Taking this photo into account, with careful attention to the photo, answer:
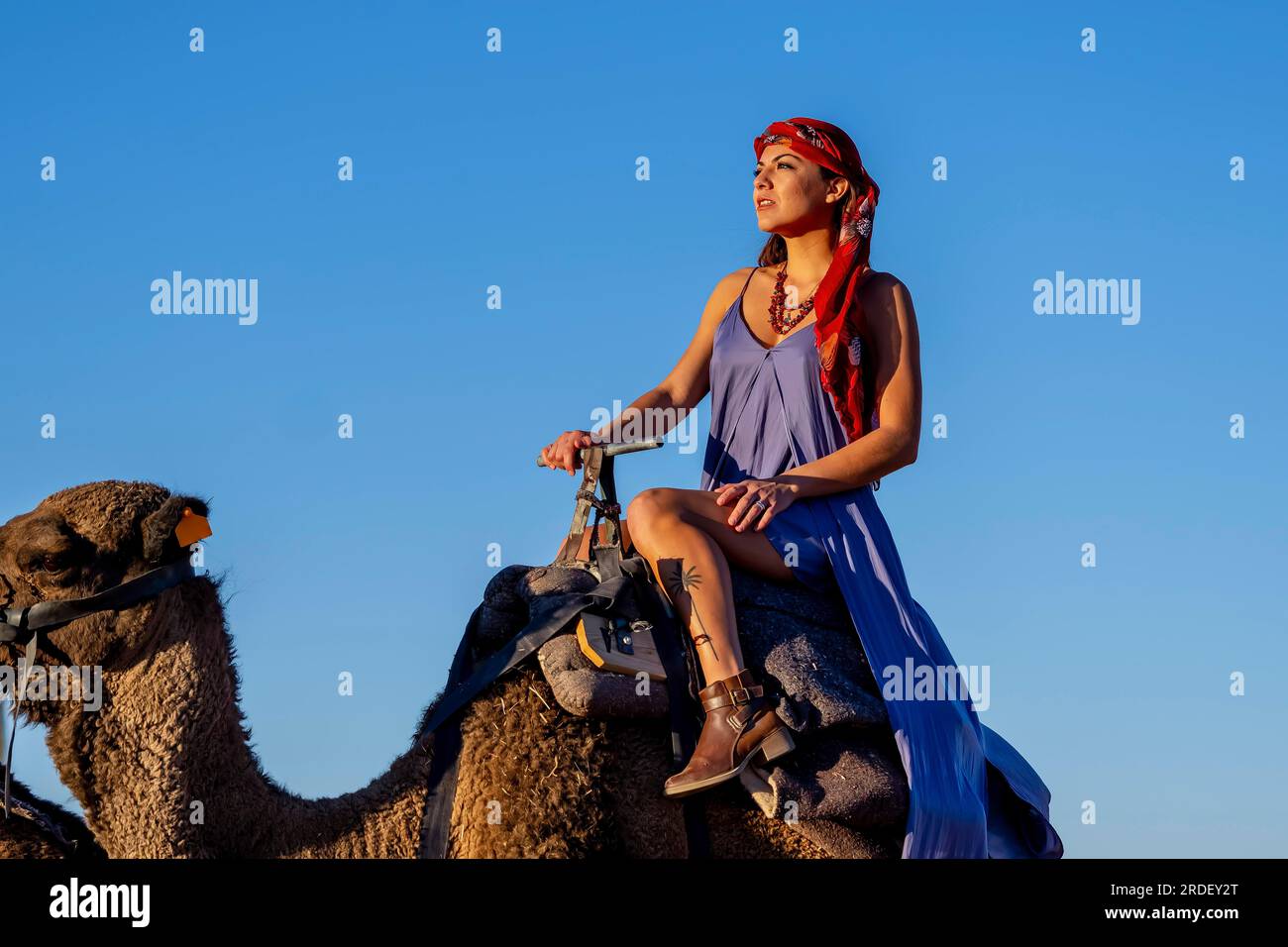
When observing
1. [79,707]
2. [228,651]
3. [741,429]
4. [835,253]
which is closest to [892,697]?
[741,429]

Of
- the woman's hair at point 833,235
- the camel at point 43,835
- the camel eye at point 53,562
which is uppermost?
the woman's hair at point 833,235

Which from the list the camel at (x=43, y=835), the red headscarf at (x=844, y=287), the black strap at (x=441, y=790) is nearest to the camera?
the black strap at (x=441, y=790)

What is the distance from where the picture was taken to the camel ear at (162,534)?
6.65 meters

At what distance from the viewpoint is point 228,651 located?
684cm

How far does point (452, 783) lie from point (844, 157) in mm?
3157

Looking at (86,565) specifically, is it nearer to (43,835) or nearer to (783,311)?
(43,835)

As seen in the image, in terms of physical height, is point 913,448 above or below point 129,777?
above

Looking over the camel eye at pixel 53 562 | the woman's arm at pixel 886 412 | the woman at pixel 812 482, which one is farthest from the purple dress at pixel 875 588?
the camel eye at pixel 53 562

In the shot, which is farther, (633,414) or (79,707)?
(633,414)

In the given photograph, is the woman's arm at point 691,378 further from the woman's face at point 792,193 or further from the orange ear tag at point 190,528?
the orange ear tag at point 190,528

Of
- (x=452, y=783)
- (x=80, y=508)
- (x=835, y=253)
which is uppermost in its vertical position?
(x=835, y=253)

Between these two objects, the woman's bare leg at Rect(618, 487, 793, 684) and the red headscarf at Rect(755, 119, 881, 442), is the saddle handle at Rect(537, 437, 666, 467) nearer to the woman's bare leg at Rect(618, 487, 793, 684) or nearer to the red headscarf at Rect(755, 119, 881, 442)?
the woman's bare leg at Rect(618, 487, 793, 684)

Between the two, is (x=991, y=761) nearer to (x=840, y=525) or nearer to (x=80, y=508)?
(x=840, y=525)

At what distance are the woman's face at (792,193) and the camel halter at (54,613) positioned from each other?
3010mm
